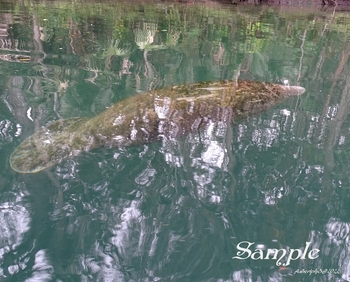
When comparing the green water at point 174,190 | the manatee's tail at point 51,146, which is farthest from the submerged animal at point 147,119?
the green water at point 174,190

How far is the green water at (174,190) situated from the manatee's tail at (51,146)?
0.09 m

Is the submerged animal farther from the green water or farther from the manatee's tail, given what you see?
the green water

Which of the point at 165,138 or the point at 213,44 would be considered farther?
the point at 213,44

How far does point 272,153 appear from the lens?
118 inches

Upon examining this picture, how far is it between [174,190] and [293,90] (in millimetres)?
2684

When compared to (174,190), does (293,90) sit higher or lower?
higher

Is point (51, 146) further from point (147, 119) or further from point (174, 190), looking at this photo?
point (174, 190)

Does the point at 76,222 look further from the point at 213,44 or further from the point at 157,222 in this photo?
the point at 213,44

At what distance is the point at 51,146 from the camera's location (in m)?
3.00

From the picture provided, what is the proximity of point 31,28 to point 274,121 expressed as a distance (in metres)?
6.87

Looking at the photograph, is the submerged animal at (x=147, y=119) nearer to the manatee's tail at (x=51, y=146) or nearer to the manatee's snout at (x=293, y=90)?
the manatee's tail at (x=51, y=146)

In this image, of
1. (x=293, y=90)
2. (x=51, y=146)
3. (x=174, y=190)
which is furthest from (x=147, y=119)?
(x=293, y=90)

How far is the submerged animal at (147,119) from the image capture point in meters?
2.92

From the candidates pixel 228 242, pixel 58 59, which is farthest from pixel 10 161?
pixel 58 59
